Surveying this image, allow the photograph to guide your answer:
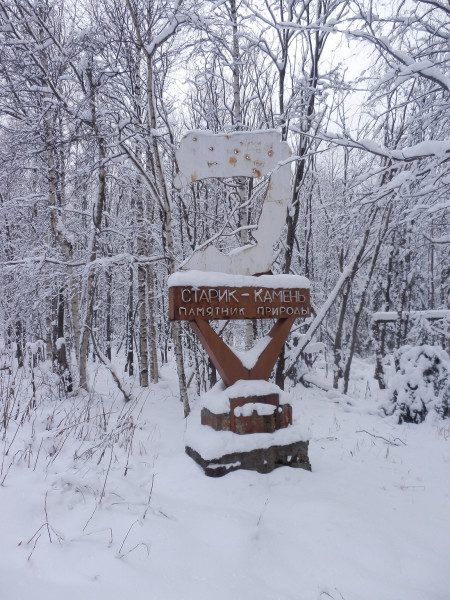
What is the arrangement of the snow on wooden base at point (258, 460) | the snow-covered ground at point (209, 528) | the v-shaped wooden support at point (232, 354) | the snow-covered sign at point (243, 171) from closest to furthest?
the snow-covered ground at point (209, 528), the snow on wooden base at point (258, 460), the v-shaped wooden support at point (232, 354), the snow-covered sign at point (243, 171)

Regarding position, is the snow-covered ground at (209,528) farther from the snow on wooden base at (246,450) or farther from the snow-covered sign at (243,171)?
the snow-covered sign at (243,171)

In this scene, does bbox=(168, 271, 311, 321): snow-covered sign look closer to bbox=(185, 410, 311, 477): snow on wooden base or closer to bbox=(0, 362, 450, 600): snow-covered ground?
bbox=(185, 410, 311, 477): snow on wooden base

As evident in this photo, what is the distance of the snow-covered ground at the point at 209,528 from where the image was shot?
1887 millimetres

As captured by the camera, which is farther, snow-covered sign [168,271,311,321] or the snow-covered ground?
snow-covered sign [168,271,311,321]

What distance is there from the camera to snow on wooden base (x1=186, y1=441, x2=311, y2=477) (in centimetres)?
339

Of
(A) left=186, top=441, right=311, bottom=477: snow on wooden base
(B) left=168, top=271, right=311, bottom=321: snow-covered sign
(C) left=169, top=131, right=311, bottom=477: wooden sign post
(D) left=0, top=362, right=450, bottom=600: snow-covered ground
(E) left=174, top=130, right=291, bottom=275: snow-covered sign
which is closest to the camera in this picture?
(D) left=0, top=362, right=450, bottom=600: snow-covered ground

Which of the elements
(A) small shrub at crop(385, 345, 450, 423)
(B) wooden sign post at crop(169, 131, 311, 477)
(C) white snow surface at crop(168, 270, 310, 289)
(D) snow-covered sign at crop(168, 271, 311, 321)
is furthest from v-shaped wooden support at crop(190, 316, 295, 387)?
(A) small shrub at crop(385, 345, 450, 423)

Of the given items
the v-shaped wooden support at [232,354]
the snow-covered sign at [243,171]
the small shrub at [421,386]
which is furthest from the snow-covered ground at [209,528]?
the small shrub at [421,386]

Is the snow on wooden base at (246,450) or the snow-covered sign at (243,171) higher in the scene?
the snow-covered sign at (243,171)

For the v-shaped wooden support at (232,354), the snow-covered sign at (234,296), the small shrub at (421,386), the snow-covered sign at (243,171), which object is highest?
the snow-covered sign at (243,171)

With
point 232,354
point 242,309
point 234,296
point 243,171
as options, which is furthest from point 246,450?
point 243,171

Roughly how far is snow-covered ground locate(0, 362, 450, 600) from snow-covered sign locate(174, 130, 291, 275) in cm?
201

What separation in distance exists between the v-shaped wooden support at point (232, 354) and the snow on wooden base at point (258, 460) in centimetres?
71

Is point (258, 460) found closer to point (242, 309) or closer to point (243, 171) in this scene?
point (242, 309)
